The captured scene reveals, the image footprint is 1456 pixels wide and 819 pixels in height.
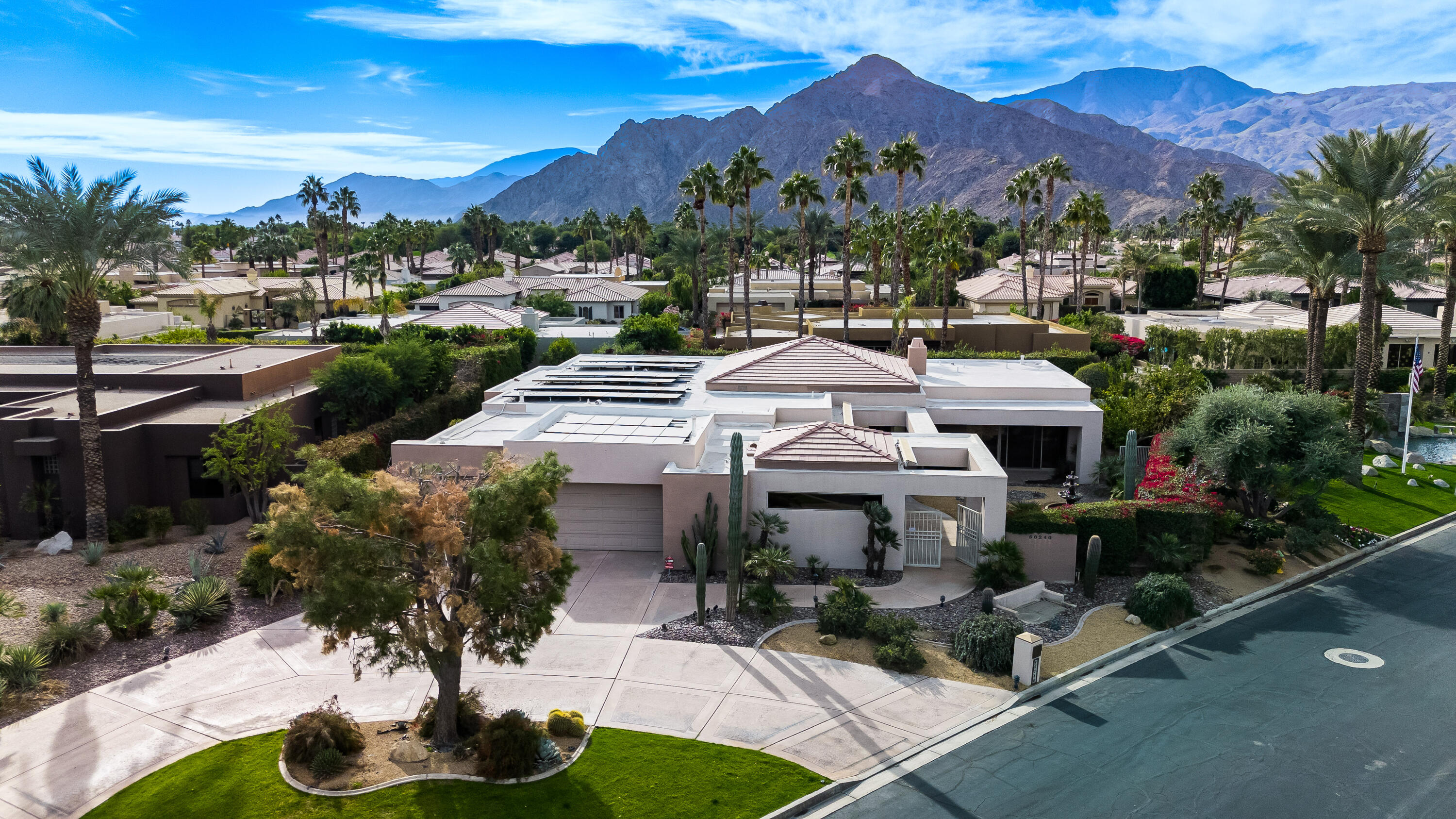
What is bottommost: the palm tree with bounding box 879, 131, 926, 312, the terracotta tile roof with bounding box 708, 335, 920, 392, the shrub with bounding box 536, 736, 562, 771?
the shrub with bounding box 536, 736, 562, 771

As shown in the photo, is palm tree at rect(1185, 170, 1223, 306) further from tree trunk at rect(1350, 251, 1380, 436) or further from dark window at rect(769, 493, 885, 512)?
dark window at rect(769, 493, 885, 512)

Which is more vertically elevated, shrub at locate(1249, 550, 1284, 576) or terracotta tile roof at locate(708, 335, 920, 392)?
terracotta tile roof at locate(708, 335, 920, 392)

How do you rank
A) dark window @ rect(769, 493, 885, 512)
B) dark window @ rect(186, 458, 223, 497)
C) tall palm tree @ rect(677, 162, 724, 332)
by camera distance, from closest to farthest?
dark window @ rect(769, 493, 885, 512) < dark window @ rect(186, 458, 223, 497) < tall palm tree @ rect(677, 162, 724, 332)

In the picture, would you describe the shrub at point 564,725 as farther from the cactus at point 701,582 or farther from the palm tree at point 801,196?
the palm tree at point 801,196

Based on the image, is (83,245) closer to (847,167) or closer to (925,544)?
(925,544)

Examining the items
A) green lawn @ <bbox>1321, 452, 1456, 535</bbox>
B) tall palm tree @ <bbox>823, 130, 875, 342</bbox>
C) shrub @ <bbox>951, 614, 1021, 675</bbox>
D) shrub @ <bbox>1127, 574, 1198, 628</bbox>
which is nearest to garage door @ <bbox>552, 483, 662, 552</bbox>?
shrub @ <bbox>951, 614, 1021, 675</bbox>

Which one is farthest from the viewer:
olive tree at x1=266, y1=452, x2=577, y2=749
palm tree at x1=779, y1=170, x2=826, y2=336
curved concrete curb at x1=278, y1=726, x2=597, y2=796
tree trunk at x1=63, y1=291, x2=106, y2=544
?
palm tree at x1=779, y1=170, x2=826, y2=336

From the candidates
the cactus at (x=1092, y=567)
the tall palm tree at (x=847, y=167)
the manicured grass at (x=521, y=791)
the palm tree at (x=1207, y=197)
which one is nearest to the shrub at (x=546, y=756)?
the manicured grass at (x=521, y=791)

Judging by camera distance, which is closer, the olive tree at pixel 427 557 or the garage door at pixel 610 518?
the olive tree at pixel 427 557
